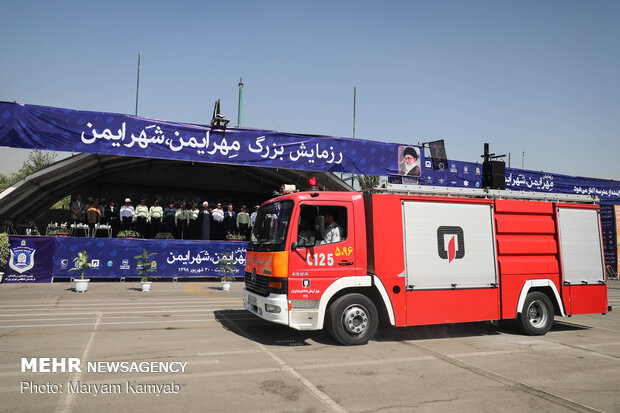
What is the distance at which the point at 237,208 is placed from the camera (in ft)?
97.2

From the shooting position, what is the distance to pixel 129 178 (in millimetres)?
27531

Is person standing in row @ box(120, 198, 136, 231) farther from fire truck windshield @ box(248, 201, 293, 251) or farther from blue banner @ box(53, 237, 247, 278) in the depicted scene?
fire truck windshield @ box(248, 201, 293, 251)

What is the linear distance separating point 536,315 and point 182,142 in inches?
601

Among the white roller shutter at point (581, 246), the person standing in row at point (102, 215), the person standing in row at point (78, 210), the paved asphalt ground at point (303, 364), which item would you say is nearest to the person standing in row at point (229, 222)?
the person standing in row at point (102, 215)

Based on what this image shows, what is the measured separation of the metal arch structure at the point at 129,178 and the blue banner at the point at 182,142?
192cm

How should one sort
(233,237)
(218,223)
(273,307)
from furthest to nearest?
(218,223) → (233,237) → (273,307)

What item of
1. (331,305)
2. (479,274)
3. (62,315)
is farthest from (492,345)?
(62,315)

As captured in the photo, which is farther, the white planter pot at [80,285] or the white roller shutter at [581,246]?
the white planter pot at [80,285]

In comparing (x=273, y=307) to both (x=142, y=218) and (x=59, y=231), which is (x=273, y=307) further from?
(x=59, y=231)

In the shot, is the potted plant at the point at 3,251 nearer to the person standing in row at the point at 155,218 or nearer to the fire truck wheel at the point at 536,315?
the person standing in row at the point at 155,218

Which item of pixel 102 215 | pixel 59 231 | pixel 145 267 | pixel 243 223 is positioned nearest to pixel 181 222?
pixel 243 223

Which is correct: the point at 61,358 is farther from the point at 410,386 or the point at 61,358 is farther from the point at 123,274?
the point at 123,274

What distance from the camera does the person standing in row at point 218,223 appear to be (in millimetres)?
22516

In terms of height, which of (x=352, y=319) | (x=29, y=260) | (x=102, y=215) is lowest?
(x=352, y=319)
